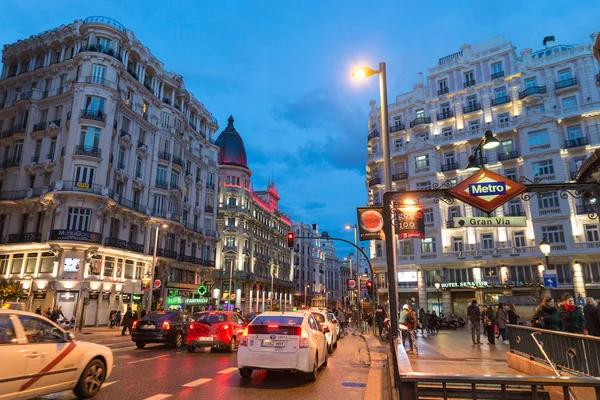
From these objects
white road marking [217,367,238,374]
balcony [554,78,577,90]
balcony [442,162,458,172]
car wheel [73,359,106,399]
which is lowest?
white road marking [217,367,238,374]

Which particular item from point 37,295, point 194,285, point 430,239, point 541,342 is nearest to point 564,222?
point 430,239

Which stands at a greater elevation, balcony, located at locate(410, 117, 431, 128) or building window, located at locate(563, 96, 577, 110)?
balcony, located at locate(410, 117, 431, 128)

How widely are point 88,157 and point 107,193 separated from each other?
134 inches

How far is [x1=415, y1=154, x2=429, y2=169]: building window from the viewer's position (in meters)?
46.6

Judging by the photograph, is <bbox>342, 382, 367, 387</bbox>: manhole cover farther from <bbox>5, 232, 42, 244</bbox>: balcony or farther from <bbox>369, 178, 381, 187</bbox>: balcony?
<bbox>369, 178, 381, 187</bbox>: balcony

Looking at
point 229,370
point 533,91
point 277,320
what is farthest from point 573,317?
point 533,91

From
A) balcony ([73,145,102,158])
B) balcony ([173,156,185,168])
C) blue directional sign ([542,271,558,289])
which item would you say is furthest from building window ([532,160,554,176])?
balcony ([73,145,102,158])

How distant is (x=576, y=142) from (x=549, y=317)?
3660 centimetres

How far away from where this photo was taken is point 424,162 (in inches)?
1844

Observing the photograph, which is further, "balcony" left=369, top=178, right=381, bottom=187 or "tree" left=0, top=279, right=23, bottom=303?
"balcony" left=369, top=178, right=381, bottom=187

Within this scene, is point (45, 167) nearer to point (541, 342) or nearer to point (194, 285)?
point (194, 285)

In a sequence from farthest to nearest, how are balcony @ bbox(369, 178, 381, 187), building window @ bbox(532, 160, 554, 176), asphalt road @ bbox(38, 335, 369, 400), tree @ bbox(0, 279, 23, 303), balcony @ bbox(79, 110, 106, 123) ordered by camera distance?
balcony @ bbox(369, 178, 381, 187) < building window @ bbox(532, 160, 554, 176) < balcony @ bbox(79, 110, 106, 123) < tree @ bbox(0, 279, 23, 303) < asphalt road @ bbox(38, 335, 369, 400)

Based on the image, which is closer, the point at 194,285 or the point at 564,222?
the point at 564,222

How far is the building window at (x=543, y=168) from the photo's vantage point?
40000 mm
